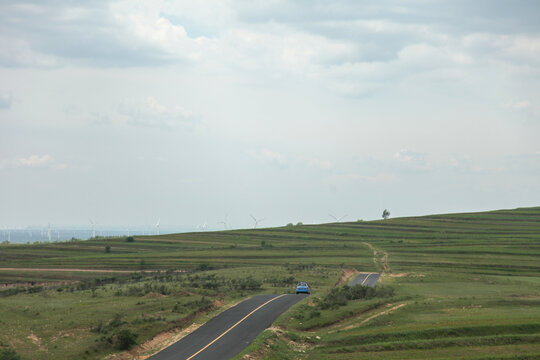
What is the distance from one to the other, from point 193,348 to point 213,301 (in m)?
19.9

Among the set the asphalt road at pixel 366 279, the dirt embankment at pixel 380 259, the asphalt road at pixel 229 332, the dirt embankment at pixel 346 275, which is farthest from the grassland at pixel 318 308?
the asphalt road at pixel 366 279

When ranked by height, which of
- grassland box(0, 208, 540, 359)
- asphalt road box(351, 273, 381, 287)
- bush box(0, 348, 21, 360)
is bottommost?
asphalt road box(351, 273, 381, 287)

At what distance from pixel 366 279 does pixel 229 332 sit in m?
50.9

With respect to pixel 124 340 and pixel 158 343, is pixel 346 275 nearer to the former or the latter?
pixel 158 343

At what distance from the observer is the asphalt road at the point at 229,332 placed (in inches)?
1679

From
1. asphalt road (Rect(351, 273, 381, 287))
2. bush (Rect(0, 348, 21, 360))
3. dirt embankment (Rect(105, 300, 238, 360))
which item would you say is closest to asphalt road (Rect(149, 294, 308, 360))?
dirt embankment (Rect(105, 300, 238, 360))

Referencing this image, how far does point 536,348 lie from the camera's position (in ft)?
142

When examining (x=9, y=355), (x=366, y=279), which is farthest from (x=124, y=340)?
(x=366, y=279)

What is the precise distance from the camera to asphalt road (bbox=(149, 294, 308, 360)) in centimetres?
4266

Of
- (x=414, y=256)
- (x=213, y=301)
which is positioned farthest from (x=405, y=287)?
(x=414, y=256)

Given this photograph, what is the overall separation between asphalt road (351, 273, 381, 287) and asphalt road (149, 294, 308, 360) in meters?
24.8

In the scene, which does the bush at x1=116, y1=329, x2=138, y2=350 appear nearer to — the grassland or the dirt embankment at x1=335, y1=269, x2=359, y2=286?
the grassland

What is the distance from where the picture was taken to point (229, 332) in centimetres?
5025

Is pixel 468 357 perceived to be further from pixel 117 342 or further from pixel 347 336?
pixel 117 342
